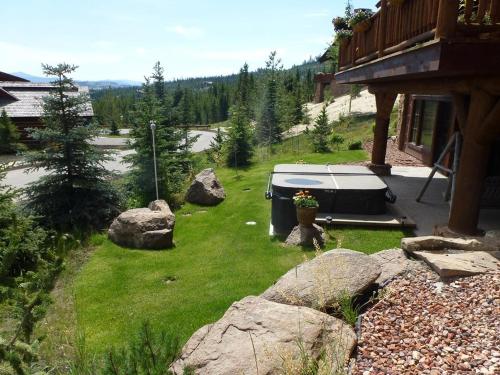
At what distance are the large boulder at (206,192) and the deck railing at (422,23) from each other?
6.09 m

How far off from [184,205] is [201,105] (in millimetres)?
77004

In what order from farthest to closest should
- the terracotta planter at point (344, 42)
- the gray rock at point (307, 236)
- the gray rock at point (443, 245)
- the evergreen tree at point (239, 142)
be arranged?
1. the evergreen tree at point (239, 142)
2. the terracotta planter at point (344, 42)
3. the gray rock at point (307, 236)
4. the gray rock at point (443, 245)

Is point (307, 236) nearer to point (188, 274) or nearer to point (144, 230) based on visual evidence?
point (188, 274)

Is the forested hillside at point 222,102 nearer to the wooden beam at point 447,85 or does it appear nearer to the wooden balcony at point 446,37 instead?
the wooden beam at point 447,85

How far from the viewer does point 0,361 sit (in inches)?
Answer: 95.6

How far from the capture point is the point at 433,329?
359 cm

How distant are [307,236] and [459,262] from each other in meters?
3.52

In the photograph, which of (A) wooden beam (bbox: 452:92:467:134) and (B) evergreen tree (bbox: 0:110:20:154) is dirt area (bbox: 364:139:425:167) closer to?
(A) wooden beam (bbox: 452:92:467:134)

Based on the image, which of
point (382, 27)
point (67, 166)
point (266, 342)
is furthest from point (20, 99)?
point (266, 342)

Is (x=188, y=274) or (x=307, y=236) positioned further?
(x=307, y=236)

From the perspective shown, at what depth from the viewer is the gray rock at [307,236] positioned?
311 inches

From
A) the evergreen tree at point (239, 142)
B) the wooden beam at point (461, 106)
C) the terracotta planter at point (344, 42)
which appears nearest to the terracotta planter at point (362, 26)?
the terracotta planter at point (344, 42)

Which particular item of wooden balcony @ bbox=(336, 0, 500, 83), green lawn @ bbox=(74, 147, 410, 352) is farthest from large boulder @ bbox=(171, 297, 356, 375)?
wooden balcony @ bbox=(336, 0, 500, 83)

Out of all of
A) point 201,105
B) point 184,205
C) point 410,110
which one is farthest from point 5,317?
point 201,105
